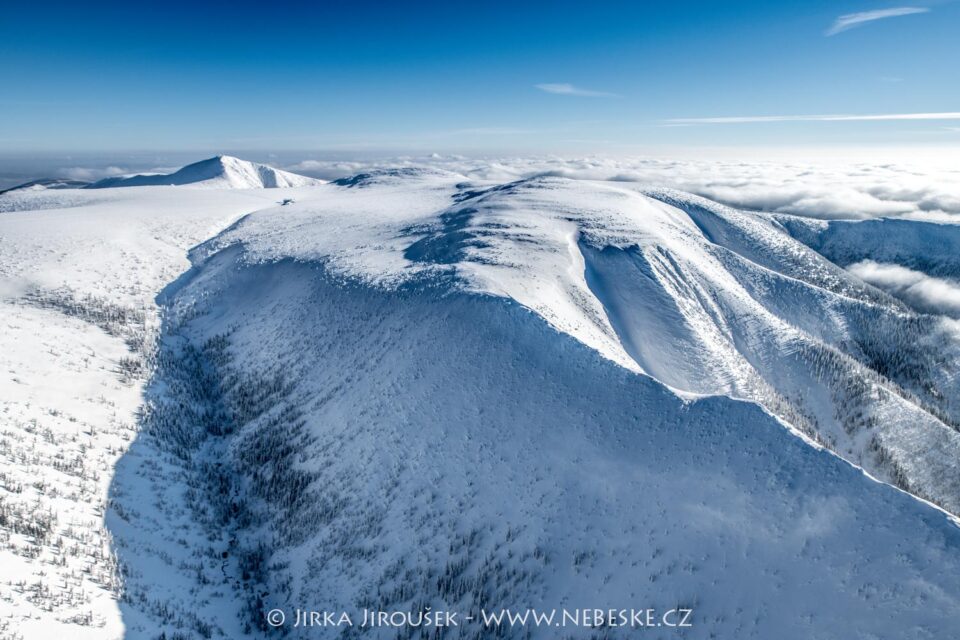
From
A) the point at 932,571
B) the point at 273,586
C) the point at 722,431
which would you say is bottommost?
the point at 273,586

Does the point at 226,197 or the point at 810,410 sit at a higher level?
the point at 226,197

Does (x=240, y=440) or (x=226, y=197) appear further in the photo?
(x=226, y=197)

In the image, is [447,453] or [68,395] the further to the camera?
[68,395]

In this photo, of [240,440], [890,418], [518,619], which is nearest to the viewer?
[518,619]

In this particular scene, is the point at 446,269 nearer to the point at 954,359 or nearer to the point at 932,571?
the point at 932,571

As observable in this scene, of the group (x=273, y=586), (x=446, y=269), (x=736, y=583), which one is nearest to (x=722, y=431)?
(x=736, y=583)

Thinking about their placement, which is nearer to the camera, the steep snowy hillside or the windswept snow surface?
the steep snowy hillside

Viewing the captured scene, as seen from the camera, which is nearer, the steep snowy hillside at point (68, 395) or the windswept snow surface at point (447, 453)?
the steep snowy hillside at point (68, 395)

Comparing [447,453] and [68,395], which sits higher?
[68,395]
